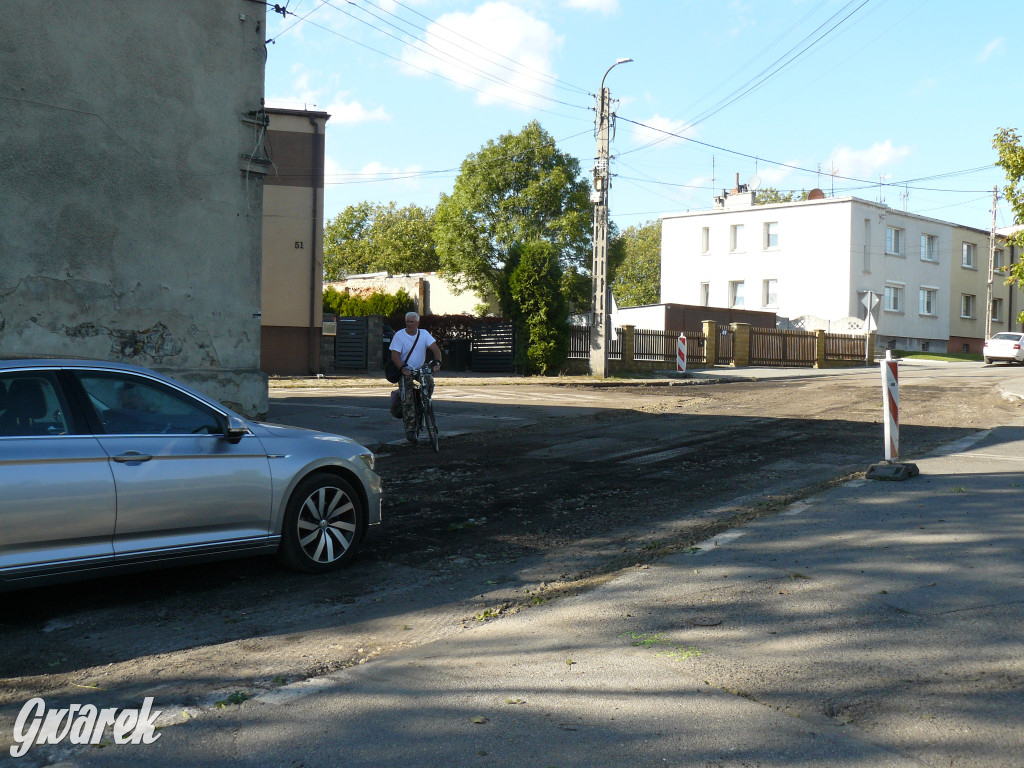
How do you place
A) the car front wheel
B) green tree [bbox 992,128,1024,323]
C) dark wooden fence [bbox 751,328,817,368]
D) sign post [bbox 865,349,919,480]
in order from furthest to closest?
1. dark wooden fence [bbox 751,328,817,368]
2. green tree [bbox 992,128,1024,323]
3. sign post [bbox 865,349,919,480]
4. the car front wheel

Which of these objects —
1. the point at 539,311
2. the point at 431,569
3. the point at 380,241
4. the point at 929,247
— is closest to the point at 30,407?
the point at 431,569

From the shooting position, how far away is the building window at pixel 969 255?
188ft

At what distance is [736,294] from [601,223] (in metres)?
27.2

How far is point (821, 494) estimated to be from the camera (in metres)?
8.49

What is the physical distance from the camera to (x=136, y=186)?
12383 mm

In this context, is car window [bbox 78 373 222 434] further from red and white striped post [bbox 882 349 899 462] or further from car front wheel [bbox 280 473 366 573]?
red and white striped post [bbox 882 349 899 462]

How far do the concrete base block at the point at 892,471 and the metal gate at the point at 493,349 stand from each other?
81.8 ft

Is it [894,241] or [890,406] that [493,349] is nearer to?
[890,406]

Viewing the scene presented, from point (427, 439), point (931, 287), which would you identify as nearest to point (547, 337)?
point (427, 439)

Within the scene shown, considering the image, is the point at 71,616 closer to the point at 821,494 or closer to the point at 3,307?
the point at 821,494

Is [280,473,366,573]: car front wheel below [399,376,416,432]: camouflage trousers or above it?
below

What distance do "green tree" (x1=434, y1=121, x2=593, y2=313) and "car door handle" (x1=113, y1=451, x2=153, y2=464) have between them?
4217cm

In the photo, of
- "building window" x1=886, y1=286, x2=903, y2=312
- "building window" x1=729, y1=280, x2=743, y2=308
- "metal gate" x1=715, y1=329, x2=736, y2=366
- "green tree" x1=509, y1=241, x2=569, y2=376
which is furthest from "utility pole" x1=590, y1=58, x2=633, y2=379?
"building window" x1=886, y1=286, x2=903, y2=312

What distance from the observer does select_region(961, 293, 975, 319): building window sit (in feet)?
187
